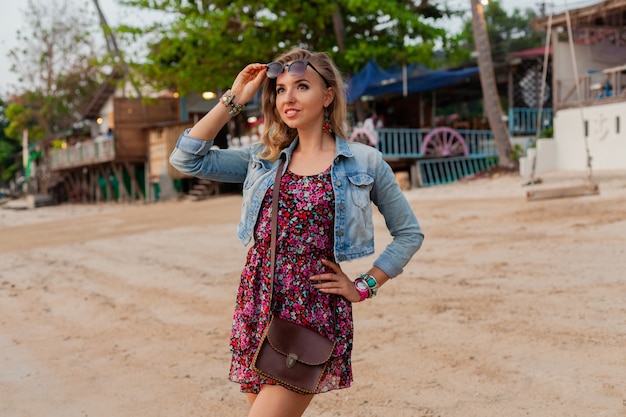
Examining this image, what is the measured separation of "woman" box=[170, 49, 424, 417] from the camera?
2.35m

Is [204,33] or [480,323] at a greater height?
[204,33]

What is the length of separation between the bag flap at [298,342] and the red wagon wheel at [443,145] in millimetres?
16607

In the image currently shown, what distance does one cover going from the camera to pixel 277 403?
228 centimetres

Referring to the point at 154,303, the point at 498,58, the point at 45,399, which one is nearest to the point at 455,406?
the point at 45,399

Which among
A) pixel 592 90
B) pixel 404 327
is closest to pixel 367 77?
pixel 592 90

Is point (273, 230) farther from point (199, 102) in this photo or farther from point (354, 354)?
point (199, 102)

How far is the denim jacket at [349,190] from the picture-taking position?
2352 mm

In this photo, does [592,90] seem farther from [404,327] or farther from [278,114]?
[278,114]

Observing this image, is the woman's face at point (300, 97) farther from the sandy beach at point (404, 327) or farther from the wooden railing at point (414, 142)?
the wooden railing at point (414, 142)

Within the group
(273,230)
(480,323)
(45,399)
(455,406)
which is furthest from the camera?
(480,323)

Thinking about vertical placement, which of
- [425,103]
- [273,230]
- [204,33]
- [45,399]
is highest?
[204,33]

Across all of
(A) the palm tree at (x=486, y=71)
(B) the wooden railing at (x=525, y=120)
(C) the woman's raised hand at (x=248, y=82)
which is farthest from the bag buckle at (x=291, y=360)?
(B) the wooden railing at (x=525, y=120)

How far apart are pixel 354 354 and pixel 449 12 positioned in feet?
57.0

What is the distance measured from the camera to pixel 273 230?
2.32m
